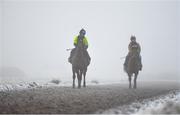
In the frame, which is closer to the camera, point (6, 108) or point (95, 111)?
point (95, 111)

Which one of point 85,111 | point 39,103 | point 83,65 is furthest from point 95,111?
point 83,65

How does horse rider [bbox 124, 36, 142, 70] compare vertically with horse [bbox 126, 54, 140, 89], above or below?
above

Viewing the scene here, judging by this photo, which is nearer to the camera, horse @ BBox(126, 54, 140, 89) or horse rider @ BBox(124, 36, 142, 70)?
horse rider @ BBox(124, 36, 142, 70)

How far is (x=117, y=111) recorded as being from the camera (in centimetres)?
883

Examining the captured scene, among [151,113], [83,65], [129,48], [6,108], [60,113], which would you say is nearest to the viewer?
[151,113]

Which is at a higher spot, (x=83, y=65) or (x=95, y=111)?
(x=83, y=65)

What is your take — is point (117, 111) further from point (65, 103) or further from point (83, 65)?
point (83, 65)

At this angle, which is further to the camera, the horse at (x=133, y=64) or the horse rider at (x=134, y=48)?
the horse at (x=133, y=64)

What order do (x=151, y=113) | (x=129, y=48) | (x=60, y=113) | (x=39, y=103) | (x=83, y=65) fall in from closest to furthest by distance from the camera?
(x=151, y=113), (x=60, y=113), (x=39, y=103), (x=83, y=65), (x=129, y=48)

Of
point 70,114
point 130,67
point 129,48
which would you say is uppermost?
point 129,48

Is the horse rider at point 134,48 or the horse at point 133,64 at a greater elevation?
the horse rider at point 134,48

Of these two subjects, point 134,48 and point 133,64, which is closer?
point 134,48

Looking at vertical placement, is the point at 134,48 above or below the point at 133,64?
above

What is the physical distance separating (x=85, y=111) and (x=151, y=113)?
197 centimetres
